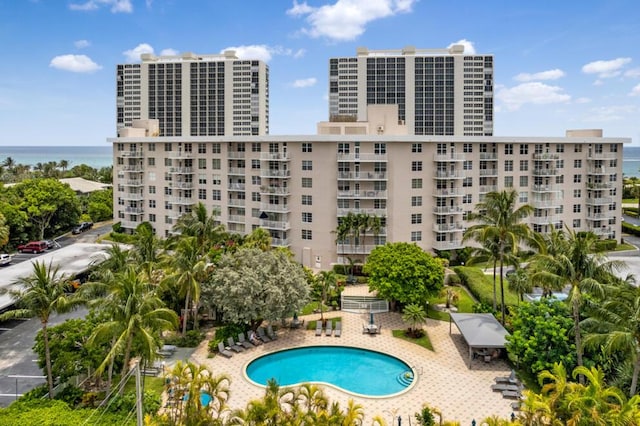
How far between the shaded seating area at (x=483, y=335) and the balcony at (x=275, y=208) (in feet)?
80.9

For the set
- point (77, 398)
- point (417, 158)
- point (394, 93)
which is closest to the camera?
point (77, 398)

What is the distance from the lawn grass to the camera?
33406 mm

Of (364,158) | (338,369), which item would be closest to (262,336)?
(338,369)

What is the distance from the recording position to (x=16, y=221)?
2334 inches

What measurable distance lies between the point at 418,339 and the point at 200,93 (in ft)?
306

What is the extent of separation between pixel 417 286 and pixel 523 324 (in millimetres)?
9861

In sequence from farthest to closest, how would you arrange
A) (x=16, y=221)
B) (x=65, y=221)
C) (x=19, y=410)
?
(x=65, y=221) → (x=16, y=221) → (x=19, y=410)

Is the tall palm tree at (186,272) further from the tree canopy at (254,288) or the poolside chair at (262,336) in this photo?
the poolside chair at (262,336)

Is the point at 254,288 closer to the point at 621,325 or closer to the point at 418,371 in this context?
the point at 418,371

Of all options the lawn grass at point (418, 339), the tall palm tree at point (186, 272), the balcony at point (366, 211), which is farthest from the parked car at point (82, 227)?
the lawn grass at point (418, 339)

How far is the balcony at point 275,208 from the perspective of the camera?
2093 inches

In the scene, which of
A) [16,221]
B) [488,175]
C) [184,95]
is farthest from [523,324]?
[184,95]

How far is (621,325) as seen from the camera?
21172 mm

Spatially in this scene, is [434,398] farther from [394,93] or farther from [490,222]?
[394,93]
